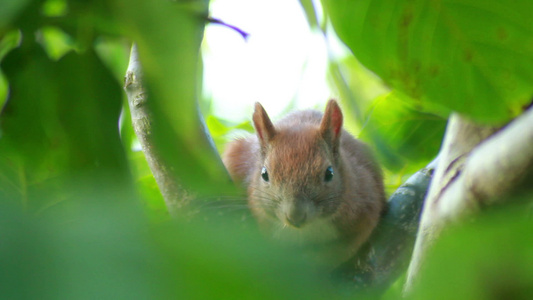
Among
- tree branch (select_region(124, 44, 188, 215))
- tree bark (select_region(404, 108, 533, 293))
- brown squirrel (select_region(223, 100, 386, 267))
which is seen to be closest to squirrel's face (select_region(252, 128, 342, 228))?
brown squirrel (select_region(223, 100, 386, 267))

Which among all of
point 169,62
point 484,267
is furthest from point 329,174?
point 484,267

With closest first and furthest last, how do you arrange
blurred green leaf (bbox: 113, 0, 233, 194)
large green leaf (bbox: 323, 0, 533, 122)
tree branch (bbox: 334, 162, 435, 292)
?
blurred green leaf (bbox: 113, 0, 233, 194) < large green leaf (bbox: 323, 0, 533, 122) < tree branch (bbox: 334, 162, 435, 292)

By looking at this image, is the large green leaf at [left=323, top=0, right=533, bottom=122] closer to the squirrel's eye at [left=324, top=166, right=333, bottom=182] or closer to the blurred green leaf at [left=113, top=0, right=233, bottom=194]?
the blurred green leaf at [left=113, top=0, right=233, bottom=194]

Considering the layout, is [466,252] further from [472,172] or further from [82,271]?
[472,172]

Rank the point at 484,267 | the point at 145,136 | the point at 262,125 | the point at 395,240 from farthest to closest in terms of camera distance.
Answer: the point at 262,125
the point at 395,240
the point at 145,136
the point at 484,267

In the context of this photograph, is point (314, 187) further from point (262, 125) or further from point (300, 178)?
point (262, 125)

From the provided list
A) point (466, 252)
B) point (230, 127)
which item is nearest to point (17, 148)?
point (466, 252)

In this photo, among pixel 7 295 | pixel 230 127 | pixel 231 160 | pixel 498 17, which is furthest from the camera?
pixel 231 160
